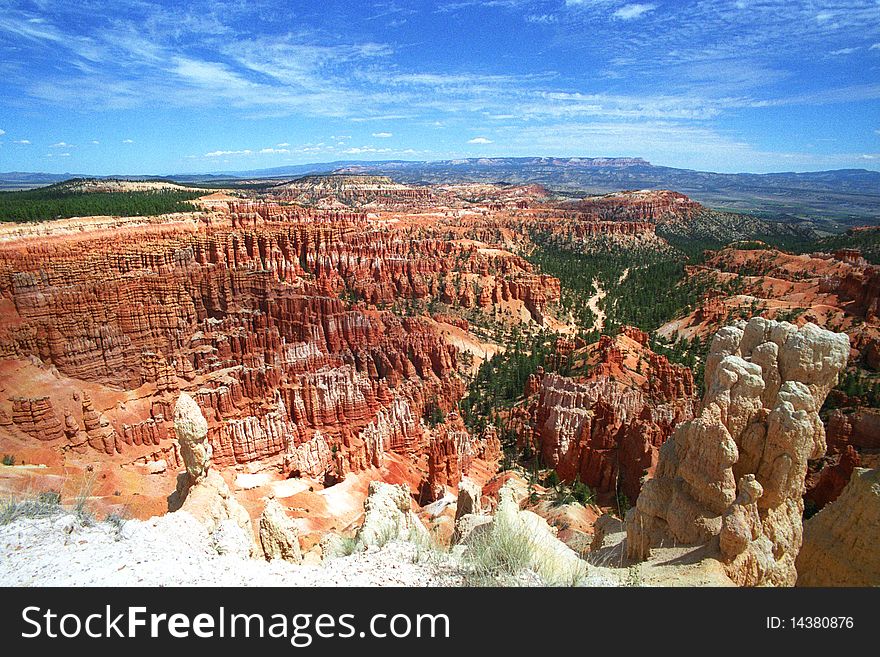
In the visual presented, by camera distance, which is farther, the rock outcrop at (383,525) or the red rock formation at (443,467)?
the red rock formation at (443,467)

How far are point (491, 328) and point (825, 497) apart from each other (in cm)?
3395

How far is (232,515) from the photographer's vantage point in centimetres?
1349

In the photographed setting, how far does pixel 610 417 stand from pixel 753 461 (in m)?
14.3

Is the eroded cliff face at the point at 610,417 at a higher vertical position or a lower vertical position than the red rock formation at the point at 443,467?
higher

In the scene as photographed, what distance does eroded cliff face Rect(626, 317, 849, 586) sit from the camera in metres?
8.08

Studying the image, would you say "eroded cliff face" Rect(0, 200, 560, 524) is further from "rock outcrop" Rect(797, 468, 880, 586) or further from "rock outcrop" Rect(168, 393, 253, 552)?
"rock outcrop" Rect(797, 468, 880, 586)

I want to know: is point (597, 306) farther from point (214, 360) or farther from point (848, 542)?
point (848, 542)

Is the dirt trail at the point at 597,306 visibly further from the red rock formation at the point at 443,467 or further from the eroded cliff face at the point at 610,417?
the red rock formation at the point at 443,467

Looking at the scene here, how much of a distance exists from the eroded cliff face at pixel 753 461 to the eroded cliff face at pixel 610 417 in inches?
417

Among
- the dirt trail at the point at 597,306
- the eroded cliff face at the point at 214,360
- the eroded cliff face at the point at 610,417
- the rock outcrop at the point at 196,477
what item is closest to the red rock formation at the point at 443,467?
the eroded cliff face at the point at 214,360

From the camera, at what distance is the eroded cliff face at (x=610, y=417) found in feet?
67.2

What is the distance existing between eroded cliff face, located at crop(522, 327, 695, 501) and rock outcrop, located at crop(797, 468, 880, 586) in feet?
33.1
